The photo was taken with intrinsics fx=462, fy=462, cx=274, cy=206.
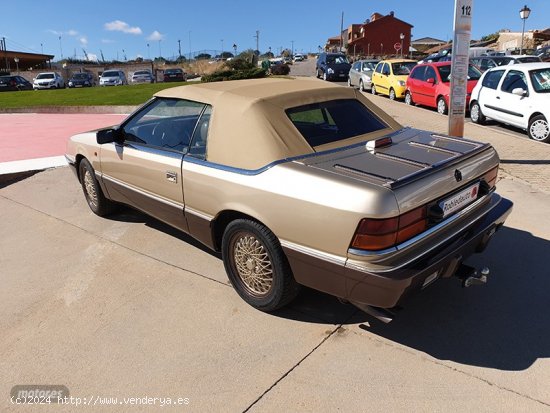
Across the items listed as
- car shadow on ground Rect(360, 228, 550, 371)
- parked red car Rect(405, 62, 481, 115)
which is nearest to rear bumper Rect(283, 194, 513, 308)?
car shadow on ground Rect(360, 228, 550, 371)

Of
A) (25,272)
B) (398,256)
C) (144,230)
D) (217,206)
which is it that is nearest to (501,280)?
(398,256)

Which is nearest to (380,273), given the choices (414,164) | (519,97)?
(414,164)

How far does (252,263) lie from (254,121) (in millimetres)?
1000

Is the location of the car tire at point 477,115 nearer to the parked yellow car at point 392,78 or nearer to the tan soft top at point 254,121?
the parked yellow car at point 392,78

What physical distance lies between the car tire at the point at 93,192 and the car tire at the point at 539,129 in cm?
812

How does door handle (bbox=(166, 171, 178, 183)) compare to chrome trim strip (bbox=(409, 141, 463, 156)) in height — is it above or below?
below

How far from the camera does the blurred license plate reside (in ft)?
9.64

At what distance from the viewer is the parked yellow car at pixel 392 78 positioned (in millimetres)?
16109

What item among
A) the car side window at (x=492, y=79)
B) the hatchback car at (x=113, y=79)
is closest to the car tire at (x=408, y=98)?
the car side window at (x=492, y=79)

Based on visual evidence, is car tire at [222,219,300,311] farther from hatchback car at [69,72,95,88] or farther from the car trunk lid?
hatchback car at [69,72,95,88]

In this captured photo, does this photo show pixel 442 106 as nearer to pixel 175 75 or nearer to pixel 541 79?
pixel 541 79

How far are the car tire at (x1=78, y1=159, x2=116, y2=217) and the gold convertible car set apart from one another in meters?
0.97

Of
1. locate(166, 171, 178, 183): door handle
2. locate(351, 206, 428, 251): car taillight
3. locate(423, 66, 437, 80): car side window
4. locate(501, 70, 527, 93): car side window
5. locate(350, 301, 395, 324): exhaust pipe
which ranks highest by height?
locate(423, 66, 437, 80): car side window

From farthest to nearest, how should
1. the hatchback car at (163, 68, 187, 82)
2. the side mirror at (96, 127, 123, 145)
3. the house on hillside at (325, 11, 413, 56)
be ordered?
1. the house on hillside at (325, 11, 413, 56)
2. the hatchback car at (163, 68, 187, 82)
3. the side mirror at (96, 127, 123, 145)
